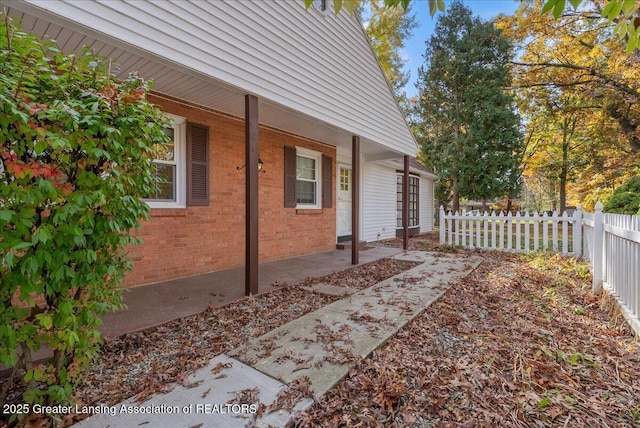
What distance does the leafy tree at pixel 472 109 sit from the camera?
1239 cm

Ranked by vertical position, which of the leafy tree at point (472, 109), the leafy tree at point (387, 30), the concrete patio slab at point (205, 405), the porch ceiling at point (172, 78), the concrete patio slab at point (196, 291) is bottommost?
the concrete patio slab at point (205, 405)

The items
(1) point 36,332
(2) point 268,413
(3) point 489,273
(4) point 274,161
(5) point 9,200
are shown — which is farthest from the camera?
(4) point 274,161

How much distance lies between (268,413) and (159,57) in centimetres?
344

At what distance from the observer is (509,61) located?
1275 cm

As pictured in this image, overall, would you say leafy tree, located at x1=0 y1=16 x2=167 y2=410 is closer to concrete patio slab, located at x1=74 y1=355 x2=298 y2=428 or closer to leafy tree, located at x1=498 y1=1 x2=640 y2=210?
concrete patio slab, located at x1=74 y1=355 x2=298 y2=428

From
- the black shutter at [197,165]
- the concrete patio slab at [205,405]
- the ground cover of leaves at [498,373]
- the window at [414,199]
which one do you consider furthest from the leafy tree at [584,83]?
the concrete patio slab at [205,405]

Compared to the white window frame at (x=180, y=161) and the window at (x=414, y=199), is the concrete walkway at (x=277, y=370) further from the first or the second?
the window at (x=414, y=199)

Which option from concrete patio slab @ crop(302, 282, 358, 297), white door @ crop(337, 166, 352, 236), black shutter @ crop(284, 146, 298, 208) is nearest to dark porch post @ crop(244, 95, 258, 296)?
concrete patio slab @ crop(302, 282, 358, 297)

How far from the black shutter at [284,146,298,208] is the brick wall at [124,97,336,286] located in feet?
0.35

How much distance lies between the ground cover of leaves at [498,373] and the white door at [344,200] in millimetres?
5382

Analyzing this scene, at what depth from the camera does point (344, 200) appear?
9414 mm

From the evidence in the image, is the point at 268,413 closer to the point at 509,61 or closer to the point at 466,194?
the point at 466,194

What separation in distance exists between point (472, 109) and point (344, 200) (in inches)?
309

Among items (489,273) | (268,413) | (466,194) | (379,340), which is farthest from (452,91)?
(268,413)
